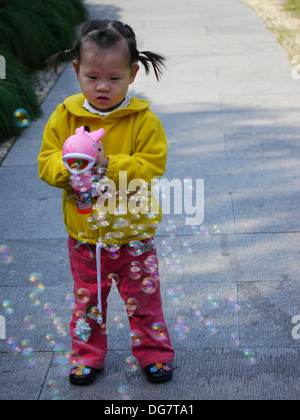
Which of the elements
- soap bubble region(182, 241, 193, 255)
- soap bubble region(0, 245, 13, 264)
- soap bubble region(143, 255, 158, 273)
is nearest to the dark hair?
soap bubble region(143, 255, 158, 273)

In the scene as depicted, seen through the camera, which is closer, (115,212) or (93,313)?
(115,212)

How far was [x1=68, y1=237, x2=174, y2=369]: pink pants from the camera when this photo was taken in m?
2.74

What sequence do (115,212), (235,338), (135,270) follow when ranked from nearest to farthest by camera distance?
(115,212) < (135,270) < (235,338)

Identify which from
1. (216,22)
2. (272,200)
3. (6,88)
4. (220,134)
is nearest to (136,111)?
(272,200)

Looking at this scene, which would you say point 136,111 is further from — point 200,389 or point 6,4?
point 6,4

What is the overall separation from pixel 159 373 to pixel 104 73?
1.37m

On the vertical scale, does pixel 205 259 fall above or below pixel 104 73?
below

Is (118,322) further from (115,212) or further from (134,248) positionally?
(115,212)

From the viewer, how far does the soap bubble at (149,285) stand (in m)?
2.76

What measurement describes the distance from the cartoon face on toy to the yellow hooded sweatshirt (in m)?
0.12

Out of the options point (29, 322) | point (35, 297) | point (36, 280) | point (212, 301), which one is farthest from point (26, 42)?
point (212, 301)

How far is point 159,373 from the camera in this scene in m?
2.86

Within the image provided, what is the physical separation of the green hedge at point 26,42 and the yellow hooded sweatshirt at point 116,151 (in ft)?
12.1

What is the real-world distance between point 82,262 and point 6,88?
426 cm
